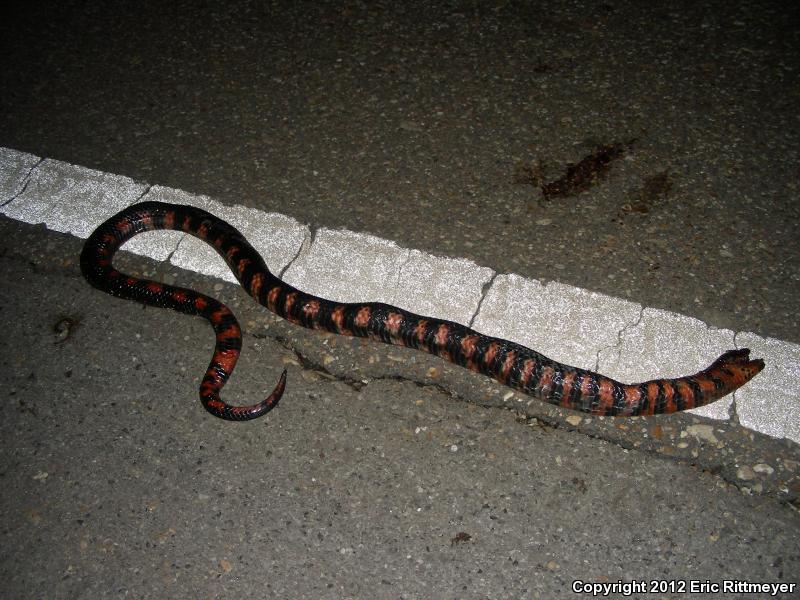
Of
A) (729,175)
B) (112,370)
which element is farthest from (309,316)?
(729,175)

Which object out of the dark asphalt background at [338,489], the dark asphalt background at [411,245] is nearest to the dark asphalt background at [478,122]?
the dark asphalt background at [411,245]

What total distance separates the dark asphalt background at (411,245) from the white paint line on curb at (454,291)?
11 cm

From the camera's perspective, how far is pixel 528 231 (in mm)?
3494

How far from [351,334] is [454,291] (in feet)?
2.00

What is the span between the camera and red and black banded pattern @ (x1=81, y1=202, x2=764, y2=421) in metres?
2.77

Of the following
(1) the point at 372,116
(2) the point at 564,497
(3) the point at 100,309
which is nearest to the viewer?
(2) the point at 564,497

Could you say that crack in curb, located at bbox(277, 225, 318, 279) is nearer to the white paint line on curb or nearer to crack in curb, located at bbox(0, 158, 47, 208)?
the white paint line on curb

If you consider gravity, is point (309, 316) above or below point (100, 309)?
above

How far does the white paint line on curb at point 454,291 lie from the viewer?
290cm

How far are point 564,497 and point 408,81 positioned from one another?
3.17 metres

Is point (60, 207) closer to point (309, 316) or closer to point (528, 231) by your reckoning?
point (309, 316)

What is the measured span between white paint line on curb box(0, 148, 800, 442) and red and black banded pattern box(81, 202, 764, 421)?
10 cm

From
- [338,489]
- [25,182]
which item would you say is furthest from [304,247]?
[25,182]

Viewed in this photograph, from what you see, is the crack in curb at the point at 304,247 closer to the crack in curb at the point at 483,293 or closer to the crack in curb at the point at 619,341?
the crack in curb at the point at 483,293
